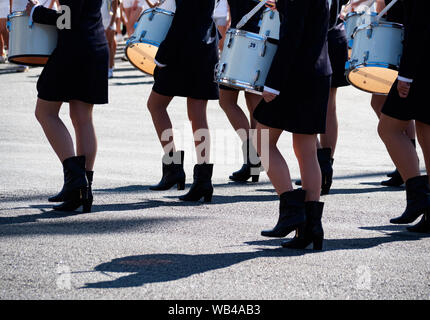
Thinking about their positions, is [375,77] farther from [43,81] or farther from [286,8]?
[43,81]

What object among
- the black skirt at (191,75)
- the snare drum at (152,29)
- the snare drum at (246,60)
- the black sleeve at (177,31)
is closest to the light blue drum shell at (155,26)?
the snare drum at (152,29)

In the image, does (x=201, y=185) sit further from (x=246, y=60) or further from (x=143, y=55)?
(x=246, y=60)

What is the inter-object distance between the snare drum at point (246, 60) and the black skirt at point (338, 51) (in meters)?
1.80

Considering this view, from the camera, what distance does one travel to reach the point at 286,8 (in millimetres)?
5117

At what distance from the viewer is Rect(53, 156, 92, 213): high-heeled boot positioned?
20.1ft

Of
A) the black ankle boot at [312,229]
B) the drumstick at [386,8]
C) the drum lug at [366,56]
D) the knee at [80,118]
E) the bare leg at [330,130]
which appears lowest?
the black ankle boot at [312,229]

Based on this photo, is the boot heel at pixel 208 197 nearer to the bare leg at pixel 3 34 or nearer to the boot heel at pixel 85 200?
the boot heel at pixel 85 200

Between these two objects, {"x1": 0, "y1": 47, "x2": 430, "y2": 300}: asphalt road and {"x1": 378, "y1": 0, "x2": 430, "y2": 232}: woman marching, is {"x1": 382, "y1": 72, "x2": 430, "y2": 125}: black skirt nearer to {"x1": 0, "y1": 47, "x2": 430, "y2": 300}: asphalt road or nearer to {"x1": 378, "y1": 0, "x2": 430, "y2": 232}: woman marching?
{"x1": 378, "y1": 0, "x2": 430, "y2": 232}: woman marching

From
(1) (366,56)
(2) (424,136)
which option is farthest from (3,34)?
(2) (424,136)

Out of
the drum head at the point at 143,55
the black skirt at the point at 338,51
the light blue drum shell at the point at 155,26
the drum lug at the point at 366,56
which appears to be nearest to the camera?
the drum lug at the point at 366,56

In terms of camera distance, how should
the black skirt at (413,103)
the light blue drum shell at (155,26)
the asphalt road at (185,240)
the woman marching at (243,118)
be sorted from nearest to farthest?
the asphalt road at (185,240), the black skirt at (413,103), the light blue drum shell at (155,26), the woman marching at (243,118)

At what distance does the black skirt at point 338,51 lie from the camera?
24.0 feet

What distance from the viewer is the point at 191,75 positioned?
22.2 ft

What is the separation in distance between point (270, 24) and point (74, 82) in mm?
1502
